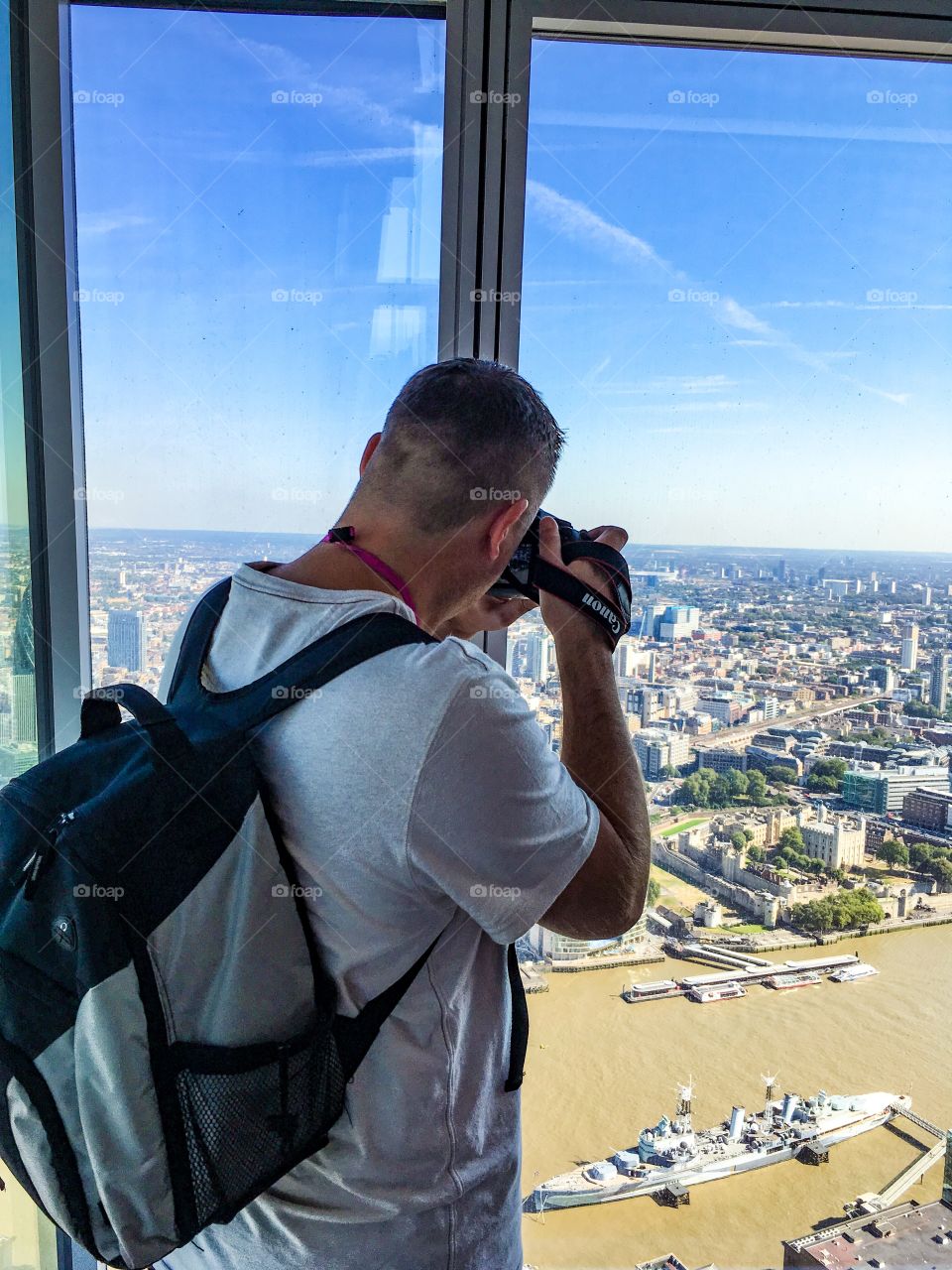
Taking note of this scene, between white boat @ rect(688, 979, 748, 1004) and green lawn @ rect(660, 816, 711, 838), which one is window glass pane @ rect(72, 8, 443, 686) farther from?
white boat @ rect(688, 979, 748, 1004)

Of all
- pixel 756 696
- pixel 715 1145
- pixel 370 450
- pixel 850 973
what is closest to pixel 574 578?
pixel 370 450

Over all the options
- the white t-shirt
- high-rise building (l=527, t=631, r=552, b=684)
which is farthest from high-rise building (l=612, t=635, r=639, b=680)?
the white t-shirt

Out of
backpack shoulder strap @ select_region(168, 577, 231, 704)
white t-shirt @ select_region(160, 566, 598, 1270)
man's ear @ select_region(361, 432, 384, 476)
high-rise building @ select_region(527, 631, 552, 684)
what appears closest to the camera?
white t-shirt @ select_region(160, 566, 598, 1270)

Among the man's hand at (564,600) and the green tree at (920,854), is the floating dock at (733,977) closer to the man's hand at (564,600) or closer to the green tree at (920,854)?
the green tree at (920,854)

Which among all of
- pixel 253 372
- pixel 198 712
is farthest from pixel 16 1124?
pixel 253 372

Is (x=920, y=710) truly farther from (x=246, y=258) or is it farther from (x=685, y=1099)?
(x=246, y=258)

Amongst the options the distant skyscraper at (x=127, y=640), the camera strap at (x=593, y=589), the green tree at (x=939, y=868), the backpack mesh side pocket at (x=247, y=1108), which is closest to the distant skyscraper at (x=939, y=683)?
the green tree at (x=939, y=868)

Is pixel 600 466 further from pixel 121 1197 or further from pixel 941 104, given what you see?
pixel 121 1197

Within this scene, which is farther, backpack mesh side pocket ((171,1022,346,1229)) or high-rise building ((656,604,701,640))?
high-rise building ((656,604,701,640))
